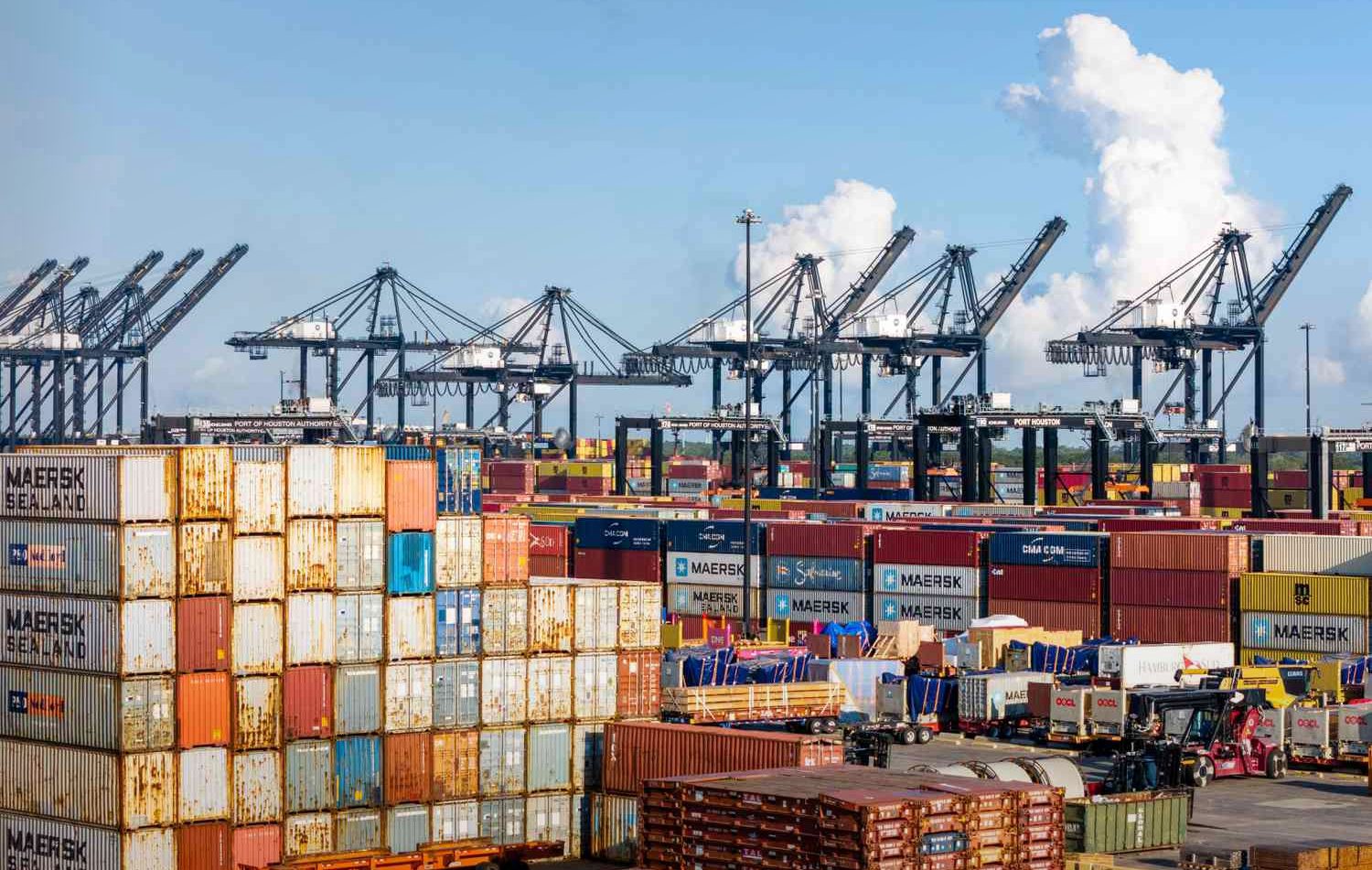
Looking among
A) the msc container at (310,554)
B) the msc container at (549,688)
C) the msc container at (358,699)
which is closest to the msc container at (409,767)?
the msc container at (358,699)

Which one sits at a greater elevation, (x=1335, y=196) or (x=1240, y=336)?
(x=1335, y=196)

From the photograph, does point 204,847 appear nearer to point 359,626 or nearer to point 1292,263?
point 359,626

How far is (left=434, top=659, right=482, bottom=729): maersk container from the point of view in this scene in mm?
40188

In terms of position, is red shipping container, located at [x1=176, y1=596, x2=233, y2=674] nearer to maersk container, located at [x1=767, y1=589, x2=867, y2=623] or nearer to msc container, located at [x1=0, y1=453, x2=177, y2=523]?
msc container, located at [x1=0, y1=453, x2=177, y2=523]

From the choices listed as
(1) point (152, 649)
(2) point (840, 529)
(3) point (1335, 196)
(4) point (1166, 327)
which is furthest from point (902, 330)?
(1) point (152, 649)

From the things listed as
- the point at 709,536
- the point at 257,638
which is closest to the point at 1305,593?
the point at 709,536

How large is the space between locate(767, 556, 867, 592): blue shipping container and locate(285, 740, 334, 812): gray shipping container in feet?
122

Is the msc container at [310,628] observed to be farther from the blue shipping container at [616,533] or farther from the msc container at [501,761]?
the blue shipping container at [616,533]

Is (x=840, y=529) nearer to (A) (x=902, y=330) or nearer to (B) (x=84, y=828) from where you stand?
(B) (x=84, y=828)

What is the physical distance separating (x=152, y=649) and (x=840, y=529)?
133ft

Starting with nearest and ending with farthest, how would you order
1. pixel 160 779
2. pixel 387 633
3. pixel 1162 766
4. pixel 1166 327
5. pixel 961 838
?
pixel 961 838 → pixel 160 779 → pixel 387 633 → pixel 1162 766 → pixel 1166 327

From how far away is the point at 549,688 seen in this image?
41.5 meters

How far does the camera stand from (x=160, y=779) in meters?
36.7

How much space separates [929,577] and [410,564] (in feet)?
114
